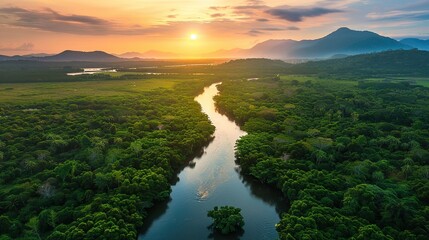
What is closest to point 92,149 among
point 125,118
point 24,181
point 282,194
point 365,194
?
point 24,181

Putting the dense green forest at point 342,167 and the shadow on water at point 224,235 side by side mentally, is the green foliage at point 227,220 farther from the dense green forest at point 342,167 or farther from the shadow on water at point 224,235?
the dense green forest at point 342,167

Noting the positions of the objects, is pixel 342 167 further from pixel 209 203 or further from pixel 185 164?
pixel 185 164

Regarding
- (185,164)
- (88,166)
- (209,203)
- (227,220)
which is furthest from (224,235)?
(88,166)

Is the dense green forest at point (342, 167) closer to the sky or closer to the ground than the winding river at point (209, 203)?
closer to the sky

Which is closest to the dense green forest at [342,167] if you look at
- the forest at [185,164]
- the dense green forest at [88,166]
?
the forest at [185,164]

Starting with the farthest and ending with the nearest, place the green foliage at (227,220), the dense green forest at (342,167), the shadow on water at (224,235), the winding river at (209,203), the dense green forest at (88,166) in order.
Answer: the winding river at (209,203) < the green foliage at (227,220) < the shadow on water at (224,235) < the dense green forest at (88,166) < the dense green forest at (342,167)

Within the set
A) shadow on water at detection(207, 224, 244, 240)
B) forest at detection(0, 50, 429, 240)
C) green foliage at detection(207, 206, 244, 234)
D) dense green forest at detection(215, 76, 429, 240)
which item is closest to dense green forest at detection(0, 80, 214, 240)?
forest at detection(0, 50, 429, 240)

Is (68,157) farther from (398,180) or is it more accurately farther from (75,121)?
(398,180)
